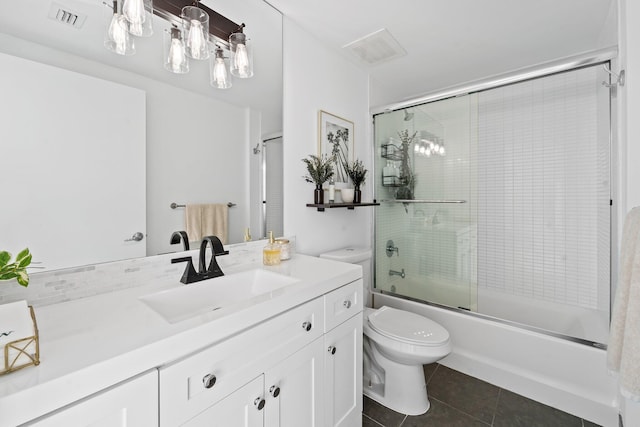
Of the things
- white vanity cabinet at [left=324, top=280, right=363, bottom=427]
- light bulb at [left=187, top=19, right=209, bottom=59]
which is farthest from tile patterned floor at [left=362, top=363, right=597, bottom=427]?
light bulb at [left=187, top=19, right=209, bottom=59]

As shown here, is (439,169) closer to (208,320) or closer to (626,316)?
(626,316)

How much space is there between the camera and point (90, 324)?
75cm

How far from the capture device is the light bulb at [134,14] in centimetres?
105

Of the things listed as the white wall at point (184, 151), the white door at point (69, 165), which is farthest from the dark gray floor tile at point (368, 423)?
the white door at point (69, 165)

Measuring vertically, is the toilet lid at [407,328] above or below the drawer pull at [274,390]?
below

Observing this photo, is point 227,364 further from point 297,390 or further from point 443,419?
point 443,419

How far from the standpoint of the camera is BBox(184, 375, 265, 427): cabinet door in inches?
30.0

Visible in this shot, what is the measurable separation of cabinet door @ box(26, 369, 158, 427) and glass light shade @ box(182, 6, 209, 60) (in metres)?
1.28

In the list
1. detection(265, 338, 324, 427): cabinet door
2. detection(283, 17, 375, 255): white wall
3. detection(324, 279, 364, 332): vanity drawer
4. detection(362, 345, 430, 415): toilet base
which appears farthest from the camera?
detection(283, 17, 375, 255): white wall

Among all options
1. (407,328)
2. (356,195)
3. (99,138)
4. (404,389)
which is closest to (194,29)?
(99,138)

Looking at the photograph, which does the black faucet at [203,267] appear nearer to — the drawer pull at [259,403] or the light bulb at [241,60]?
the drawer pull at [259,403]

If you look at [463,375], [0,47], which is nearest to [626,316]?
[463,375]

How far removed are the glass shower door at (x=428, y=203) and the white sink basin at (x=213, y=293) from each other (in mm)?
1434

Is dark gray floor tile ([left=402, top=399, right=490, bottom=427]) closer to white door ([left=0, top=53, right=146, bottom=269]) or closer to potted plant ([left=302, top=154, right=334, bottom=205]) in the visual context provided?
potted plant ([left=302, top=154, right=334, bottom=205])
